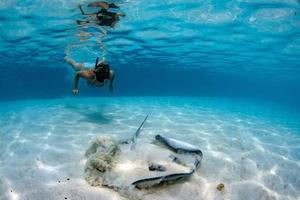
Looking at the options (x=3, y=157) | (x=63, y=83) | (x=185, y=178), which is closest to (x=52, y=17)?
(x=3, y=157)

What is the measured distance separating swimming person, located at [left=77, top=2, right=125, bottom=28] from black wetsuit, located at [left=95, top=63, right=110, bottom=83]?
18.9 ft

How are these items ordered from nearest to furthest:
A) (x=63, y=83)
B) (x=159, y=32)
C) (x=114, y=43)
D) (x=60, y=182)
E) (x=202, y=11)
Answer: (x=60, y=182)
(x=202, y=11)
(x=159, y=32)
(x=114, y=43)
(x=63, y=83)

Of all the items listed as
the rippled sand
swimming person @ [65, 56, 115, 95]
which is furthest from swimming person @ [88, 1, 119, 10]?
the rippled sand

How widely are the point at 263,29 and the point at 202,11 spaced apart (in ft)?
21.6

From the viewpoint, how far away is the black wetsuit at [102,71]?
8.00 m

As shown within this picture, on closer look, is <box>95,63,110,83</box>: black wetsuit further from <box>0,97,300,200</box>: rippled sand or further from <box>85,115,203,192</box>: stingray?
<box>85,115,203,192</box>: stingray

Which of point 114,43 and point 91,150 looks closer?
point 91,150

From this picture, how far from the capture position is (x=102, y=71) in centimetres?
807

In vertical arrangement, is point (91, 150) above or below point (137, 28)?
below

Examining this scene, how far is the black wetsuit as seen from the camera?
8000 mm

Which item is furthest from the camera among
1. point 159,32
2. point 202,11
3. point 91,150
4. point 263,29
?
point 159,32

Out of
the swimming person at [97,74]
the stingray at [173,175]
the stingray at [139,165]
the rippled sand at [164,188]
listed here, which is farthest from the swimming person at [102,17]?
the stingray at [173,175]

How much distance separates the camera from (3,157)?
21.6 feet

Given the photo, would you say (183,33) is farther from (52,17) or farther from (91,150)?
(91,150)
